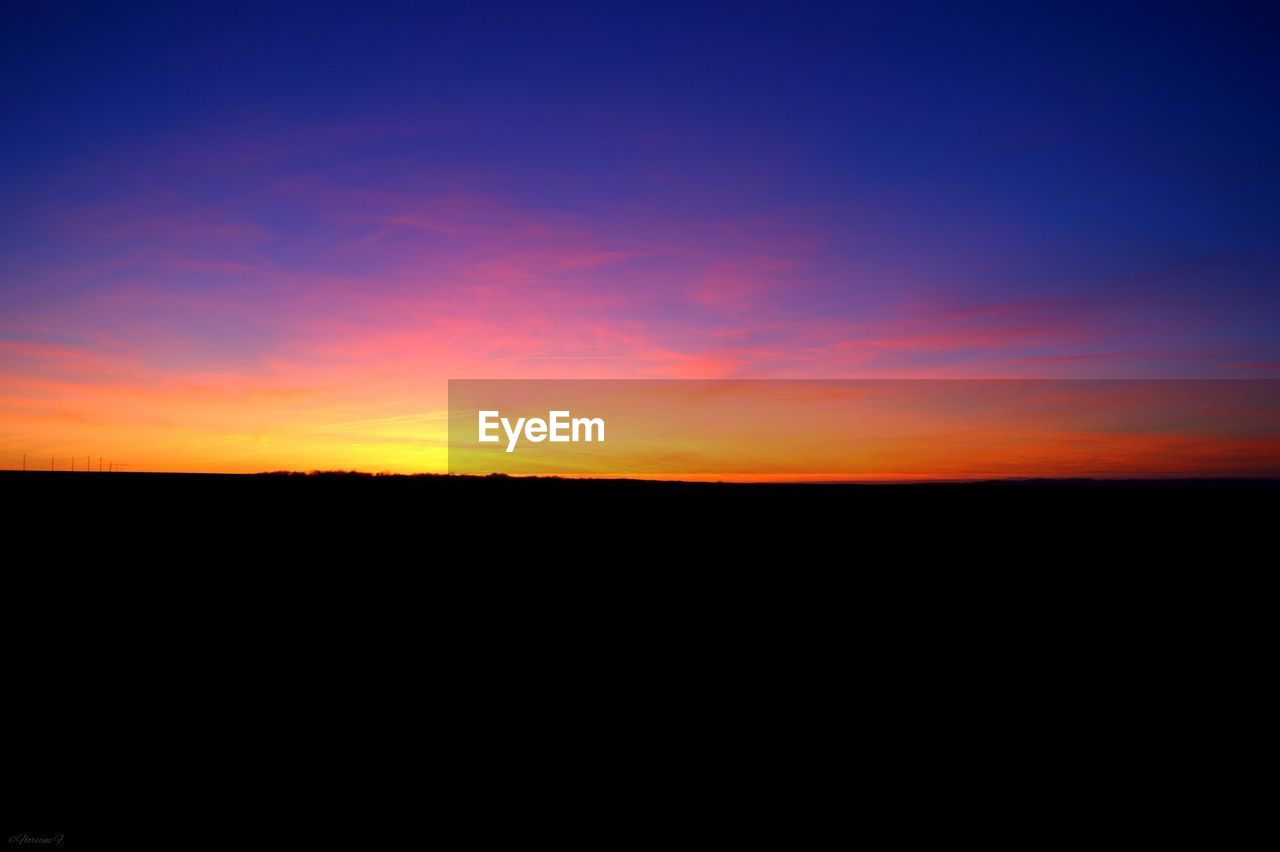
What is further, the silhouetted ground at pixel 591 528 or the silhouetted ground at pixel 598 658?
the silhouetted ground at pixel 591 528

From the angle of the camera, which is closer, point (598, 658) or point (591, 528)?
point (598, 658)

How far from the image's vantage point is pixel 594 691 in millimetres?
7723

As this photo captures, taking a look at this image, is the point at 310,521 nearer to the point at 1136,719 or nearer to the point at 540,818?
the point at 540,818

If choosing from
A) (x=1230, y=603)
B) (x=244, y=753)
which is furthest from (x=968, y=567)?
(x=244, y=753)

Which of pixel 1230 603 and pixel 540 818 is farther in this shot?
pixel 1230 603

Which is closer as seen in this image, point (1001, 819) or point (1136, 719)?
point (1001, 819)

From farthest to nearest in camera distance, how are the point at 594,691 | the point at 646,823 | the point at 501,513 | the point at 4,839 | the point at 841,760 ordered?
1. the point at 501,513
2. the point at 594,691
3. the point at 841,760
4. the point at 646,823
5. the point at 4,839

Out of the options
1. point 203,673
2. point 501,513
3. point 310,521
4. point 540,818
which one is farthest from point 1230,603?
point 310,521

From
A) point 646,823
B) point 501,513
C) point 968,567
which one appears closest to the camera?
point 646,823

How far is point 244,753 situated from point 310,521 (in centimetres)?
1575

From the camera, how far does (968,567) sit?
15.1 meters

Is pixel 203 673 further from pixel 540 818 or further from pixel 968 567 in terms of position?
pixel 968 567

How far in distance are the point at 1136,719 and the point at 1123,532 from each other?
1741cm

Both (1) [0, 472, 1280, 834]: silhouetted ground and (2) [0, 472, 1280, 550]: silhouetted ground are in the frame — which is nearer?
(1) [0, 472, 1280, 834]: silhouetted ground
